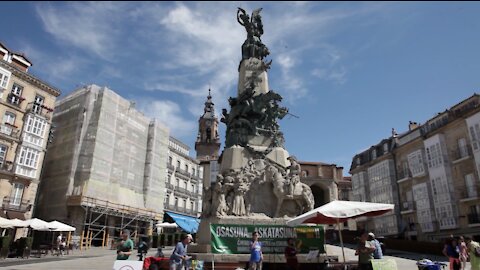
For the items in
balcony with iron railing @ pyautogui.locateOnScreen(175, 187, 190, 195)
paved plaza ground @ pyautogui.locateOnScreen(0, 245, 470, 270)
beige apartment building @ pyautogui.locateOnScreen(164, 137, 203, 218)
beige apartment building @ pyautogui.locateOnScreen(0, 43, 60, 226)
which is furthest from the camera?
balcony with iron railing @ pyautogui.locateOnScreen(175, 187, 190, 195)

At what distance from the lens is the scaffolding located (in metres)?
31.3

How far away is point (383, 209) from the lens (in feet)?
31.6

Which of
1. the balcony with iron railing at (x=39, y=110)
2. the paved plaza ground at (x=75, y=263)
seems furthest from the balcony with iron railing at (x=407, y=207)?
the balcony with iron railing at (x=39, y=110)

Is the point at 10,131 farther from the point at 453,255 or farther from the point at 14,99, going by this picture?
the point at 453,255

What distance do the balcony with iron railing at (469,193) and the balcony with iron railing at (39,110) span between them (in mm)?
37976

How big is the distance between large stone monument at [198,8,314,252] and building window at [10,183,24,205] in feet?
69.8

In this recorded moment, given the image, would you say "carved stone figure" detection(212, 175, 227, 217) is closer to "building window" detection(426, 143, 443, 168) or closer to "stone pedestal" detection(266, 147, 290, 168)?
"stone pedestal" detection(266, 147, 290, 168)

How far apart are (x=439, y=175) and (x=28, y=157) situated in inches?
1476

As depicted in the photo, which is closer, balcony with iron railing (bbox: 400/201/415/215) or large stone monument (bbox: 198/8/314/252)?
large stone monument (bbox: 198/8/314/252)

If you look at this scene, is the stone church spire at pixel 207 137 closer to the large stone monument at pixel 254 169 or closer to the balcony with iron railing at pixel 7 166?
the balcony with iron railing at pixel 7 166

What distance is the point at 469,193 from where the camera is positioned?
104 feet

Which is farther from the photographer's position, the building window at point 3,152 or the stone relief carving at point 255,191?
the building window at point 3,152

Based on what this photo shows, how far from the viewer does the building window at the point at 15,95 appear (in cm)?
2983

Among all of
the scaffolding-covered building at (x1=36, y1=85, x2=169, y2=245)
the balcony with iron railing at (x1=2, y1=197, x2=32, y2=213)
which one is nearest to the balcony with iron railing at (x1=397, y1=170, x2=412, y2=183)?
the scaffolding-covered building at (x1=36, y1=85, x2=169, y2=245)
